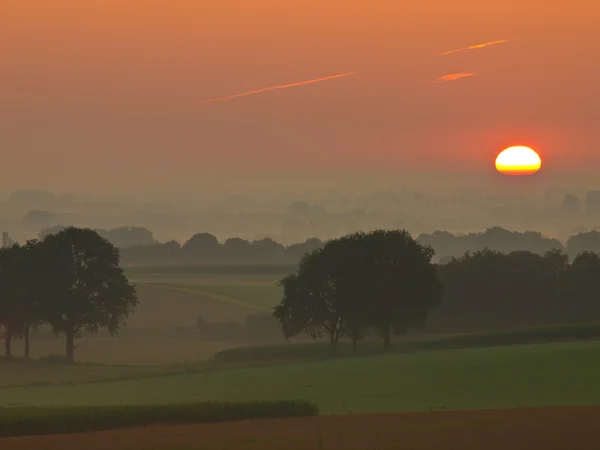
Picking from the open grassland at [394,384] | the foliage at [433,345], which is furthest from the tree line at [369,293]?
the open grassland at [394,384]

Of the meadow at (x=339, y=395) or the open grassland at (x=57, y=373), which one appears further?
the open grassland at (x=57, y=373)

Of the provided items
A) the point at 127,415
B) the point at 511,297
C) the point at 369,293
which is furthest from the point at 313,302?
the point at 127,415

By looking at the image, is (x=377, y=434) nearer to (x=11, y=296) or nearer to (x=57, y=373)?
(x=57, y=373)

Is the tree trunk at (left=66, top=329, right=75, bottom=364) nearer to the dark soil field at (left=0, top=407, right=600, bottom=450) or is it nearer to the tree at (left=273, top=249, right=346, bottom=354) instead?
the tree at (left=273, top=249, right=346, bottom=354)

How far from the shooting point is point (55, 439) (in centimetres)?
4772

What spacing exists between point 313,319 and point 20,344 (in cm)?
4500

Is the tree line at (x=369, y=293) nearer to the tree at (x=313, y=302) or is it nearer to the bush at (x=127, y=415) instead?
the tree at (x=313, y=302)

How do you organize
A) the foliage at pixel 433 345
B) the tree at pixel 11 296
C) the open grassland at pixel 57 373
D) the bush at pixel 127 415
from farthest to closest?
the tree at pixel 11 296, the foliage at pixel 433 345, the open grassland at pixel 57 373, the bush at pixel 127 415

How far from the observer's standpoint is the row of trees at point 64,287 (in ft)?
389

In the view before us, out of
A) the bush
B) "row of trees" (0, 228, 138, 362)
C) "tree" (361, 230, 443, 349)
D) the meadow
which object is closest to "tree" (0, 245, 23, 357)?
"row of trees" (0, 228, 138, 362)

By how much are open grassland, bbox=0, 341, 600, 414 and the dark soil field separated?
6.84 m

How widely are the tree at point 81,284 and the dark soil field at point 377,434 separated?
228ft

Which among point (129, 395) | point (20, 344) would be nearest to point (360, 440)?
point (129, 395)

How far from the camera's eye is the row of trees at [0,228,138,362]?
389ft
